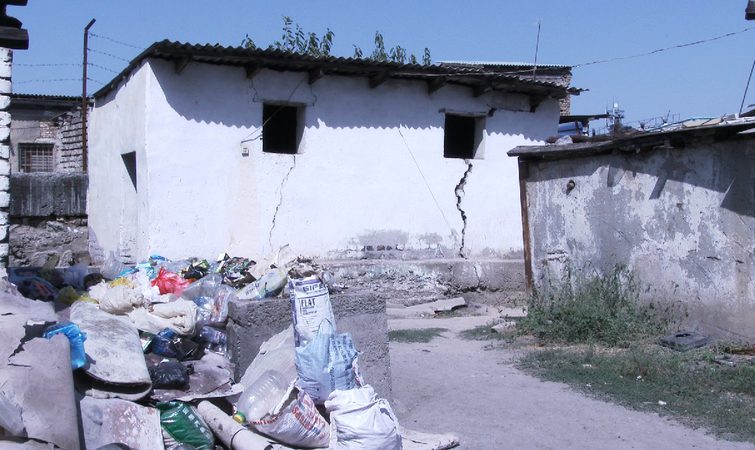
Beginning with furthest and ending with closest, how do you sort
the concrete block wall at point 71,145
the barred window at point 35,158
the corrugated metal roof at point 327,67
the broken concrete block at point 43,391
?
the barred window at point 35,158, the concrete block wall at point 71,145, the corrugated metal roof at point 327,67, the broken concrete block at point 43,391

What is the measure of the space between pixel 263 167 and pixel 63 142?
8105 millimetres

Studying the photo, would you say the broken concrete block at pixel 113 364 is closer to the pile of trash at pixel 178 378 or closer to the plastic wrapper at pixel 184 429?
the pile of trash at pixel 178 378

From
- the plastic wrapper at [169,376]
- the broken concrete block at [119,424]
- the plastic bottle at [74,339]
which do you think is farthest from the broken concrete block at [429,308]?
the plastic bottle at [74,339]

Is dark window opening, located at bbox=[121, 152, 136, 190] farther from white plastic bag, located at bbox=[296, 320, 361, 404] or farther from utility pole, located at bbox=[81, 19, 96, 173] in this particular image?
white plastic bag, located at bbox=[296, 320, 361, 404]

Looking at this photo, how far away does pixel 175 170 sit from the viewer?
33.8 feet

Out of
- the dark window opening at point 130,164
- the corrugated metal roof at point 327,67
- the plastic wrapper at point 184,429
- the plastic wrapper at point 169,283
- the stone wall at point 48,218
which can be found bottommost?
the plastic wrapper at point 184,429

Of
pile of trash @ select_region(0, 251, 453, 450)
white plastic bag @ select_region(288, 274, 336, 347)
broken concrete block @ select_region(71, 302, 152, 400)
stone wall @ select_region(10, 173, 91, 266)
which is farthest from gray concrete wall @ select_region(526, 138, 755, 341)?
stone wall @ select_region(10, 173, 91, 266)

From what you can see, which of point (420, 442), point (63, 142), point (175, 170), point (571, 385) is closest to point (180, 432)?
point (420, 442)

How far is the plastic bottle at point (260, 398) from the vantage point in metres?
4.52

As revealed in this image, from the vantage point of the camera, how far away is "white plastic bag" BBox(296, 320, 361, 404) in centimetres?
468

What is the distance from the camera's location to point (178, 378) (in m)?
4.77

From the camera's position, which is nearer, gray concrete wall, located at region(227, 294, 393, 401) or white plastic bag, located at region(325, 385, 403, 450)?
white plastic bag, located at region(325, 385, 403, 450)

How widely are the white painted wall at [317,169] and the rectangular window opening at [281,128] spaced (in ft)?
1.06

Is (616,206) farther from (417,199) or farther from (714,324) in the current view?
(417,199)
